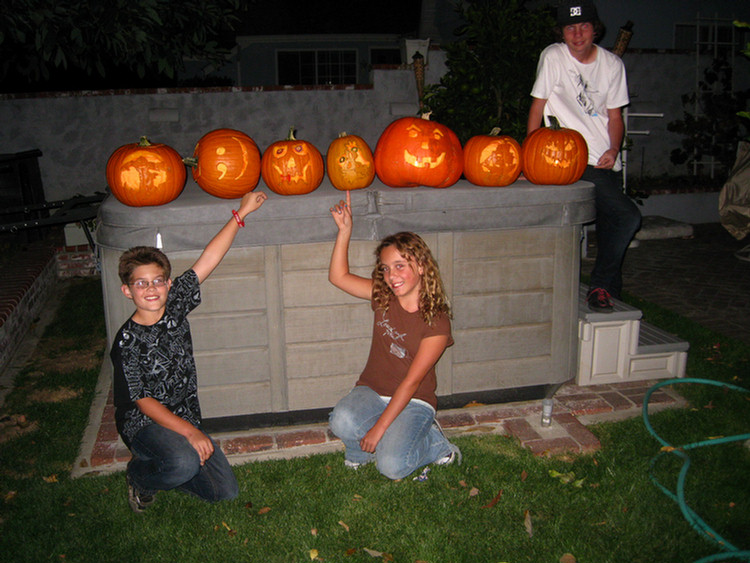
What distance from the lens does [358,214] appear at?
11.4 feet

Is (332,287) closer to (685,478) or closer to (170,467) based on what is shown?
(170,467)

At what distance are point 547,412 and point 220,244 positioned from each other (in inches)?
86.4

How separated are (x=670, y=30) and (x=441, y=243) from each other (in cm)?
1078

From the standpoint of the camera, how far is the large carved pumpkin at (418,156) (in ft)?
11.8

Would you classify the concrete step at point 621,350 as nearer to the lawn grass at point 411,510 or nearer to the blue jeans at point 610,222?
the blue jeans at point 610,222

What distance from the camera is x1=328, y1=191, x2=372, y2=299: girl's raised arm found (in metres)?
3.39

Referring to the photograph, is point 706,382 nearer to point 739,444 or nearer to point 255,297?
point 739,444

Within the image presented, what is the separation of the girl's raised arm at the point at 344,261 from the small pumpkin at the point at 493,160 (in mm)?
833

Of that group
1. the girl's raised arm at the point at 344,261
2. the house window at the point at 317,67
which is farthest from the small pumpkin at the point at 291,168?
the house window at the point at 317,67

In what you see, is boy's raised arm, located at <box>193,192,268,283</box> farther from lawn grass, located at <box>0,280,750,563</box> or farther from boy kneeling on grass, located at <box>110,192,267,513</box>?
lawn grass, located at <box>0,280,750,563</box>

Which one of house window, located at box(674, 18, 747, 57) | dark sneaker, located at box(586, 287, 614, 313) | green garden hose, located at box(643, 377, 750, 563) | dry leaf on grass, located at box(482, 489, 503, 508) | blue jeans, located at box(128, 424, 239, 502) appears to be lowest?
dry leaf on grass, located at box(482, 489, 503, 508)

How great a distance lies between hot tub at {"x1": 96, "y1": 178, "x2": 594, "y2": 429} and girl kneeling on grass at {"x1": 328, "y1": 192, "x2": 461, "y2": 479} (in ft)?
0.58

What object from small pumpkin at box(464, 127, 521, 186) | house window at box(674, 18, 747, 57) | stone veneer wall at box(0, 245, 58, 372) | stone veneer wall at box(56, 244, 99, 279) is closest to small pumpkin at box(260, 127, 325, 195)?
small pumpkin at box(464, 127, 521, 186)

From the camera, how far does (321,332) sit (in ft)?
11.9
